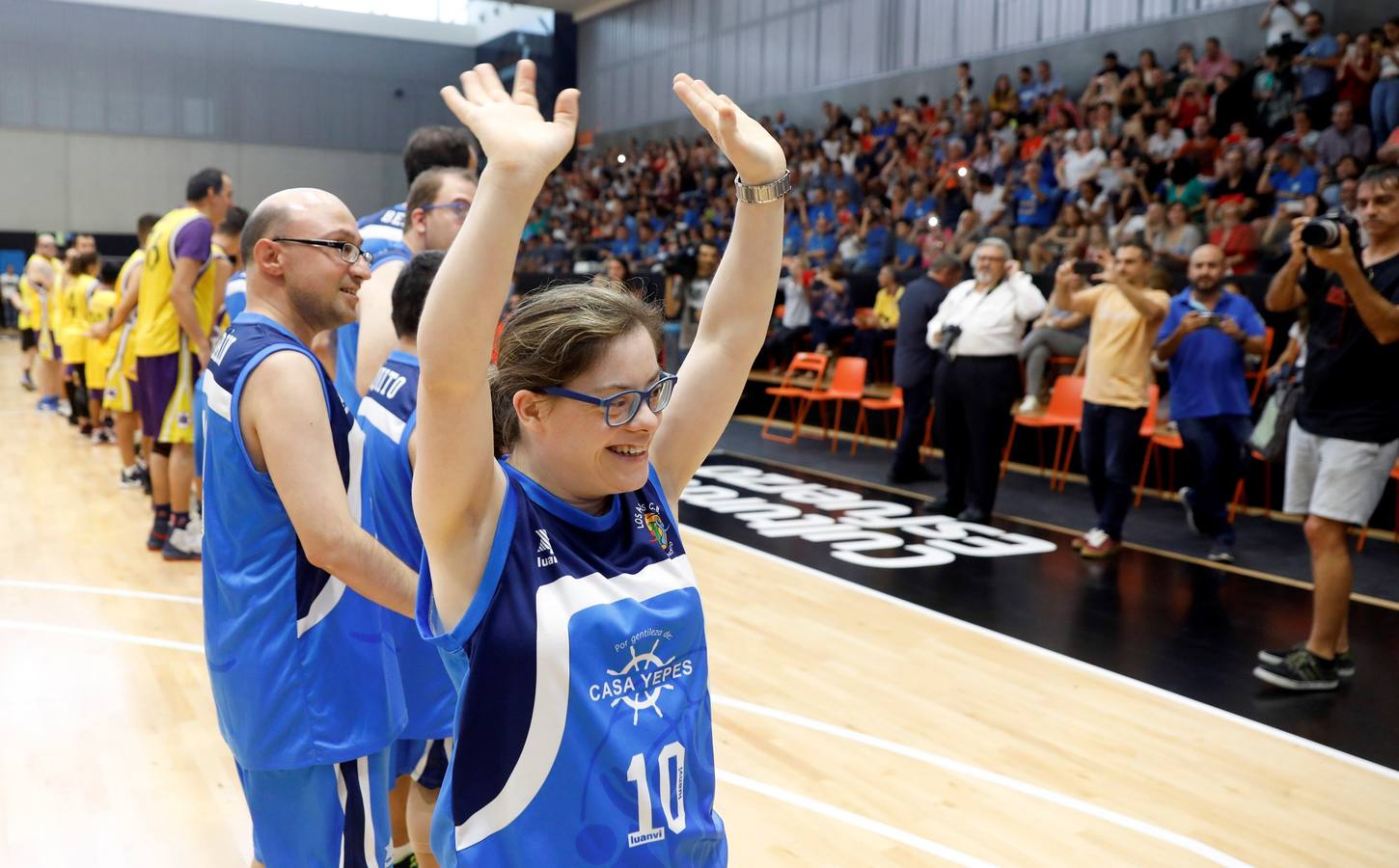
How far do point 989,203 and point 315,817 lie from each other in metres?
10.8

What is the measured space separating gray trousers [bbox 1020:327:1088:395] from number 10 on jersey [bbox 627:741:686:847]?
7942 millimetres

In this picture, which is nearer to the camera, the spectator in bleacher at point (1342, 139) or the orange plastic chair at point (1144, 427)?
the orange plastic chair at point (1144, 427)

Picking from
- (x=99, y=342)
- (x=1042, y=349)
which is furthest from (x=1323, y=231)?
(x=99, y=342)

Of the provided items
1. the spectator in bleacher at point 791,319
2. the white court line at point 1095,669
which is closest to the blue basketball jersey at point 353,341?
the white court line at point 1095,669

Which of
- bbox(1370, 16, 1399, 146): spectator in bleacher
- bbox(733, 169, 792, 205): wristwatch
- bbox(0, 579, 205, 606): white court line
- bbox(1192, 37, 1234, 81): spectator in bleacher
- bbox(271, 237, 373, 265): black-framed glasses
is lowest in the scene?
bbox(0, 579, 205, 606): white court line

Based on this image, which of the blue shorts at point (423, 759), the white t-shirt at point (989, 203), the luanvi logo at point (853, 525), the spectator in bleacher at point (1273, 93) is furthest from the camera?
the white t-shirt at point (989, 203)

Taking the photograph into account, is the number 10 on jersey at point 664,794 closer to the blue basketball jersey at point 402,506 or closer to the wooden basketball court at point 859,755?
the blue basketball jersey at point 402,506

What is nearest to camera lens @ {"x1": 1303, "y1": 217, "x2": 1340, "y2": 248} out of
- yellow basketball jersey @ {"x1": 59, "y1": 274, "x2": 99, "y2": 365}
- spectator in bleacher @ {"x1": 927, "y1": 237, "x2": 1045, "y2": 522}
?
spectator in bleacher @ {"x1": 927, "y1": 237, "x2": 1045, "y2": 522}

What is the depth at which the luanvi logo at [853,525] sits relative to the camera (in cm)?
620

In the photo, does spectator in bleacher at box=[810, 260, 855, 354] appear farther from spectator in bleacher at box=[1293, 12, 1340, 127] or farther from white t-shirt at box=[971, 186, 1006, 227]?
spectator in bleacher at box=[1293, 12, 1340, 127]

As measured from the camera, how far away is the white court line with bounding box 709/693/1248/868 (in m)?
3.01

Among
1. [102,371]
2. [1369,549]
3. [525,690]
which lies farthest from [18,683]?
[1369,549]

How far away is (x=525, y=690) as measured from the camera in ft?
4.21

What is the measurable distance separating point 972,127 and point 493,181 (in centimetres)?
1267
